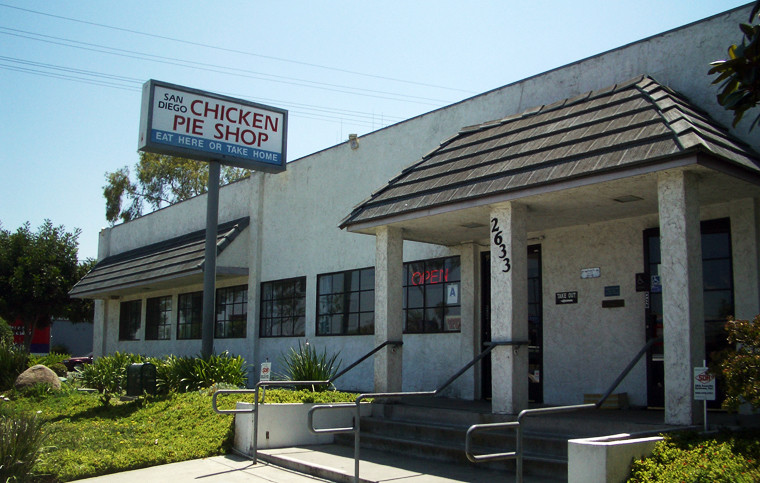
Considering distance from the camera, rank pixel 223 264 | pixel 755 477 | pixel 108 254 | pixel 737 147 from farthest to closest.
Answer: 1. pixel 108 254
2. pixel 223 264
3. pixel 737 147
4. pixel 755 477

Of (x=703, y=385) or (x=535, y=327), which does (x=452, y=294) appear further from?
(x=703, y=385)

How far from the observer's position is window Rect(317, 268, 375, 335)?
15805mm

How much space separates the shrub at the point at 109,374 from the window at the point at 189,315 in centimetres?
415

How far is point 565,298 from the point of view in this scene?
11570mm

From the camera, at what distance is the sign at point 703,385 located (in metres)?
7.14

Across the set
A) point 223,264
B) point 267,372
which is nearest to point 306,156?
point 223,264

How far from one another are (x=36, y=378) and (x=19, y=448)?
10.8 metres

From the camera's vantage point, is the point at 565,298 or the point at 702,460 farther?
the point at 565,298

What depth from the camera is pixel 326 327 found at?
17.0m

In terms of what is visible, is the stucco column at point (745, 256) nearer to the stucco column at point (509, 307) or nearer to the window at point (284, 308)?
the stucco column at point (509, 307)

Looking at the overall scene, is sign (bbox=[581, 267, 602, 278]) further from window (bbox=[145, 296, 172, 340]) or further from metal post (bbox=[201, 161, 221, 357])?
window (bbox=[145, 296, 172, 340])

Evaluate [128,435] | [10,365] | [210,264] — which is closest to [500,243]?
[128,435]

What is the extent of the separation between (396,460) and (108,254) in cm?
2431

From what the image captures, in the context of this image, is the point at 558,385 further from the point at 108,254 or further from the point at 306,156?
the point at 108,254
